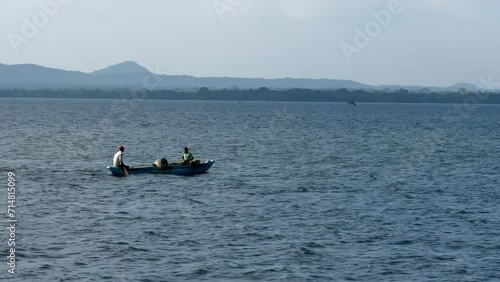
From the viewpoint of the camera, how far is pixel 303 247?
37000 mm

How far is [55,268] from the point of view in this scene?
106 ft

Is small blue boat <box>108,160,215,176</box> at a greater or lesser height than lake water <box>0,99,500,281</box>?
greater

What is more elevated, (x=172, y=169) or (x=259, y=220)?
(x=172, y=169)

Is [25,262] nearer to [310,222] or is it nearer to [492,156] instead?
[310,222]

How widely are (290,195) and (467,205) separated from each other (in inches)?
419

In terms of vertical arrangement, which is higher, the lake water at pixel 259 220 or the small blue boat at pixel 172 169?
the small blue boat at pixel 172 169

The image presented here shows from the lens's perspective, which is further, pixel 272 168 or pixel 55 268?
pixel 272 168

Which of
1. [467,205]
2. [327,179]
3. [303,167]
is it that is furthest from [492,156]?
[467,205]

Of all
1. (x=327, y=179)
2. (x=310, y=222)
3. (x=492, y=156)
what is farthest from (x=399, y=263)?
(x=492, y=156)

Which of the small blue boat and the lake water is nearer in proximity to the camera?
the lake water

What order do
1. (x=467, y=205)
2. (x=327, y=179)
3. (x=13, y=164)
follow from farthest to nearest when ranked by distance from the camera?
(x=13, y=164)
(x=327, y=179)
(x=467, y=205)

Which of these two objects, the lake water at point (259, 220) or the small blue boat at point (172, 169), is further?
the small blue boat at point (172, 169)

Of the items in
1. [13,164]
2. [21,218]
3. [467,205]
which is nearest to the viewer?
[21,218]

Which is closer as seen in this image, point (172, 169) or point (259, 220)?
point (259, 220)
